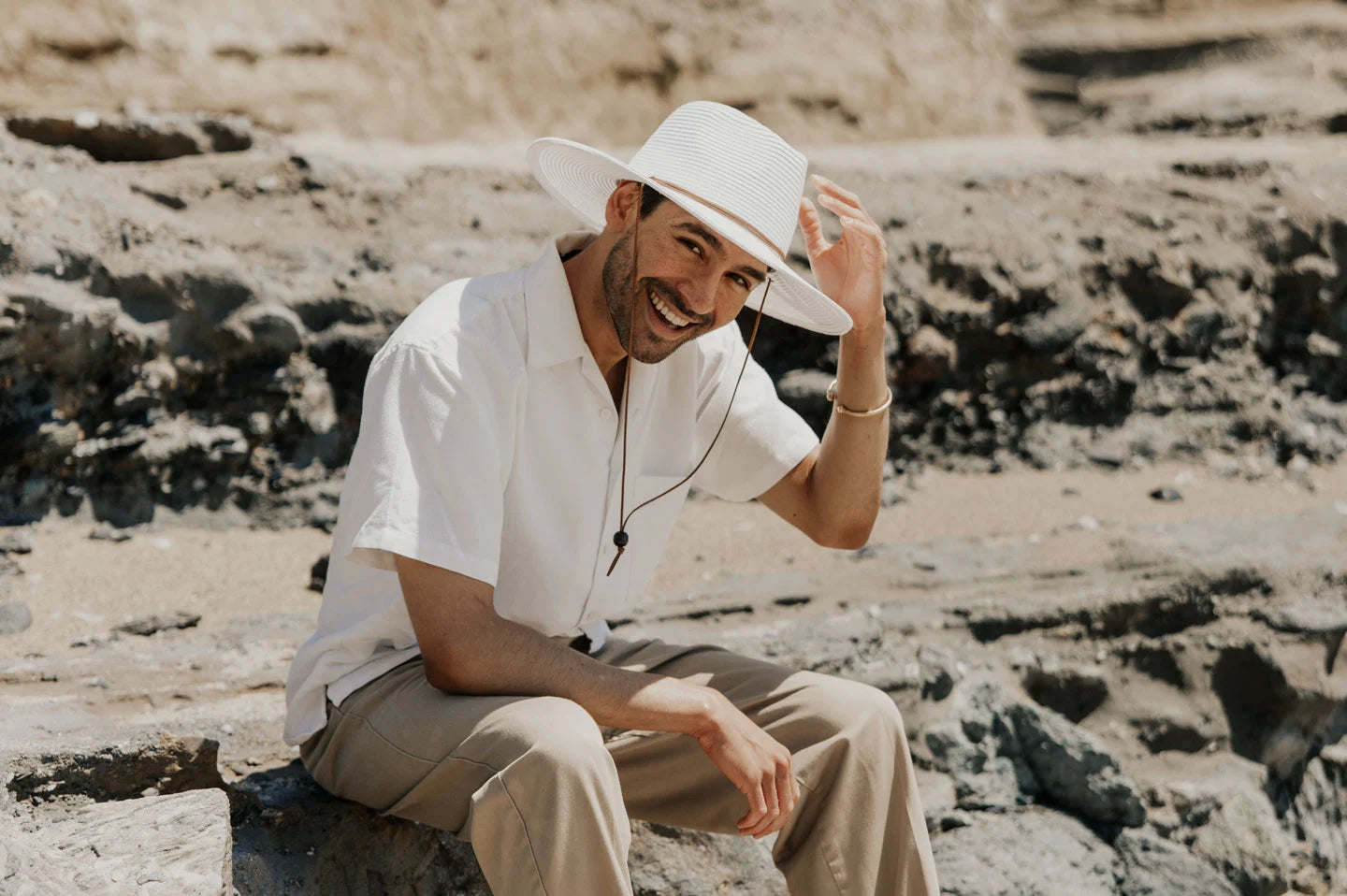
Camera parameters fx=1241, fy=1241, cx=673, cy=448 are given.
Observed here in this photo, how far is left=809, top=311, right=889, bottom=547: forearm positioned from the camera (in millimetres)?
2473

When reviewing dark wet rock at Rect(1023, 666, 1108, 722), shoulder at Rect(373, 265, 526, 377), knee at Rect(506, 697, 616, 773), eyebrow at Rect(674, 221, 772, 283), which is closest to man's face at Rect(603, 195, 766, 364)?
eyebrow at Rect(674, 221, 772, 283)

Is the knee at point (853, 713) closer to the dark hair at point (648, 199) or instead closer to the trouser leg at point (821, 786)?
the trouser leg at point (821, 786)

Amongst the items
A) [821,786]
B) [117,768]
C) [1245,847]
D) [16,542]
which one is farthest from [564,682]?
[1245,847]

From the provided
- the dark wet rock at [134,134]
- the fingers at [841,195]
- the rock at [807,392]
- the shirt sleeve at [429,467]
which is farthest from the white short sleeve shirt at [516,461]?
the dark wet rock at [134,134]

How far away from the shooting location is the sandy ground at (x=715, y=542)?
361cm

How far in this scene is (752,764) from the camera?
2051 mm

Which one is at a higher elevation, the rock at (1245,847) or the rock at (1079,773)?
the rock at (1079,773)

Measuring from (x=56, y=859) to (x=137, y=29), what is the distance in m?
6.37

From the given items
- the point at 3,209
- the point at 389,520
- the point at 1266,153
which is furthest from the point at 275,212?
the point at 1266,153

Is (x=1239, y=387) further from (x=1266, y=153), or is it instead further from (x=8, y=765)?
(x=8, y=765)

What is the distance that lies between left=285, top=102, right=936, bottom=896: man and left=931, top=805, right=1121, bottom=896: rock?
1015 millimetres

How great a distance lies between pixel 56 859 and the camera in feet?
6.37

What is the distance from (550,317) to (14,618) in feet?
6.74

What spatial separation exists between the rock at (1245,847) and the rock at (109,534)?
3418 mm
